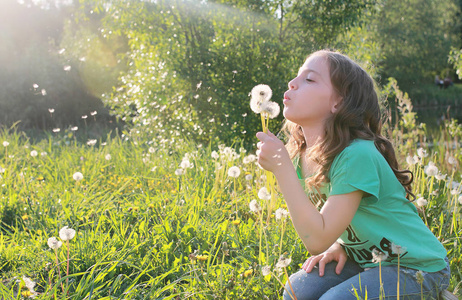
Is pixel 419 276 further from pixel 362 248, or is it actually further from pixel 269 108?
pixel 269 108

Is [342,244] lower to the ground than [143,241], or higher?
higher

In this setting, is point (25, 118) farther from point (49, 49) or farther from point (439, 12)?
point (439, 12)

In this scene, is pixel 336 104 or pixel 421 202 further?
pixel 421 202

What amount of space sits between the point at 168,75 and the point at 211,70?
1.76ft

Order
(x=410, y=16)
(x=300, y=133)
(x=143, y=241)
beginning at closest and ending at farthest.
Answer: (x=300, y=133) < (x=143, y=241) < (x=410, y=16)

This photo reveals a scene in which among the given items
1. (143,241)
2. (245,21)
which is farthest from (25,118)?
(143,241)

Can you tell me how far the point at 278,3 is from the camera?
18.7 feet

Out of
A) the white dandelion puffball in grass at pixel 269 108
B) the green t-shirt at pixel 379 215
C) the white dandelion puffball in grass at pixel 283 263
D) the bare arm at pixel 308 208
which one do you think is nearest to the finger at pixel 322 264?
the green t-shirt at pixel 379 215

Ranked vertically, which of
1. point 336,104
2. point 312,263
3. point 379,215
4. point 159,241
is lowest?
point 159,241

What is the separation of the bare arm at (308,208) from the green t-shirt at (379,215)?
0.05 metres

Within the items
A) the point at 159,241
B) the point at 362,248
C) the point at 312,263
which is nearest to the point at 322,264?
the point at 312,263

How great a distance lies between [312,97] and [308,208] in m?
0.47

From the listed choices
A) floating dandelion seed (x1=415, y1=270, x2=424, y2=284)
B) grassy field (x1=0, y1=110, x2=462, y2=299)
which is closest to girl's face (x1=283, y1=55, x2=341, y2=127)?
grassy field (x1=0, y1=110, x2=462, y2=299)

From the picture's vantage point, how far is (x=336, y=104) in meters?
1.78
